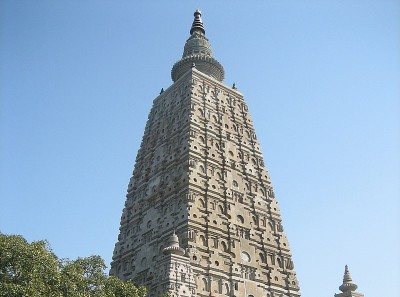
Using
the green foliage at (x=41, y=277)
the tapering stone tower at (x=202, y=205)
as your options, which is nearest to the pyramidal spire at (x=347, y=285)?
the tapering stone tower at (x=202, y=205)

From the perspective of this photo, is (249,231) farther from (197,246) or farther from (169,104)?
(169,104)

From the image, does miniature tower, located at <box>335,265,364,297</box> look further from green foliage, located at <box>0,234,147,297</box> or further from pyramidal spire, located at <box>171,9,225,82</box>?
pyramidal spire, located at <box>171,9,225,82</box>

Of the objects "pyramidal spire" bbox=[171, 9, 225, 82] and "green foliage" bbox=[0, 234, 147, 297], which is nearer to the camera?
"green foliage" bbox=[0, 234, 147, 297]

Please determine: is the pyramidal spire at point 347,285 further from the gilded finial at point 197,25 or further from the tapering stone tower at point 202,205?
the gilded finial at point 197,25

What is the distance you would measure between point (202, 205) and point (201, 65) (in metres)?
18.1

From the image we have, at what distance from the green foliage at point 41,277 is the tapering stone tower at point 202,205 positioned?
413 centimetres

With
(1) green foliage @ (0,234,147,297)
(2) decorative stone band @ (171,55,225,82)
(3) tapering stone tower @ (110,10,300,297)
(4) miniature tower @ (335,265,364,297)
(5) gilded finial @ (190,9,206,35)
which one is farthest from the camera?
(5) gilded finial @ (190,9,206,35)

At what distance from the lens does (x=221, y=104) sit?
45031 mm

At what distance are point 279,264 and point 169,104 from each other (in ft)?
61.6

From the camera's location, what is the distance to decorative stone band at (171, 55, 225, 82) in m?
48.1

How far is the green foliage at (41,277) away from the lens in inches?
875

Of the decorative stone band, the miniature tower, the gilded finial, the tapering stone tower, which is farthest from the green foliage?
the gilded finial

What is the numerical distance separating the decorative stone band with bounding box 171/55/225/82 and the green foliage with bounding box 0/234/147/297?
26.9 meters

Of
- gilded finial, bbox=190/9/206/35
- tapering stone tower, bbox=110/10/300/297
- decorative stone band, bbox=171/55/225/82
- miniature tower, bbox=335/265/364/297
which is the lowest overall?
miniature tower, bbox=335/265/364/297
